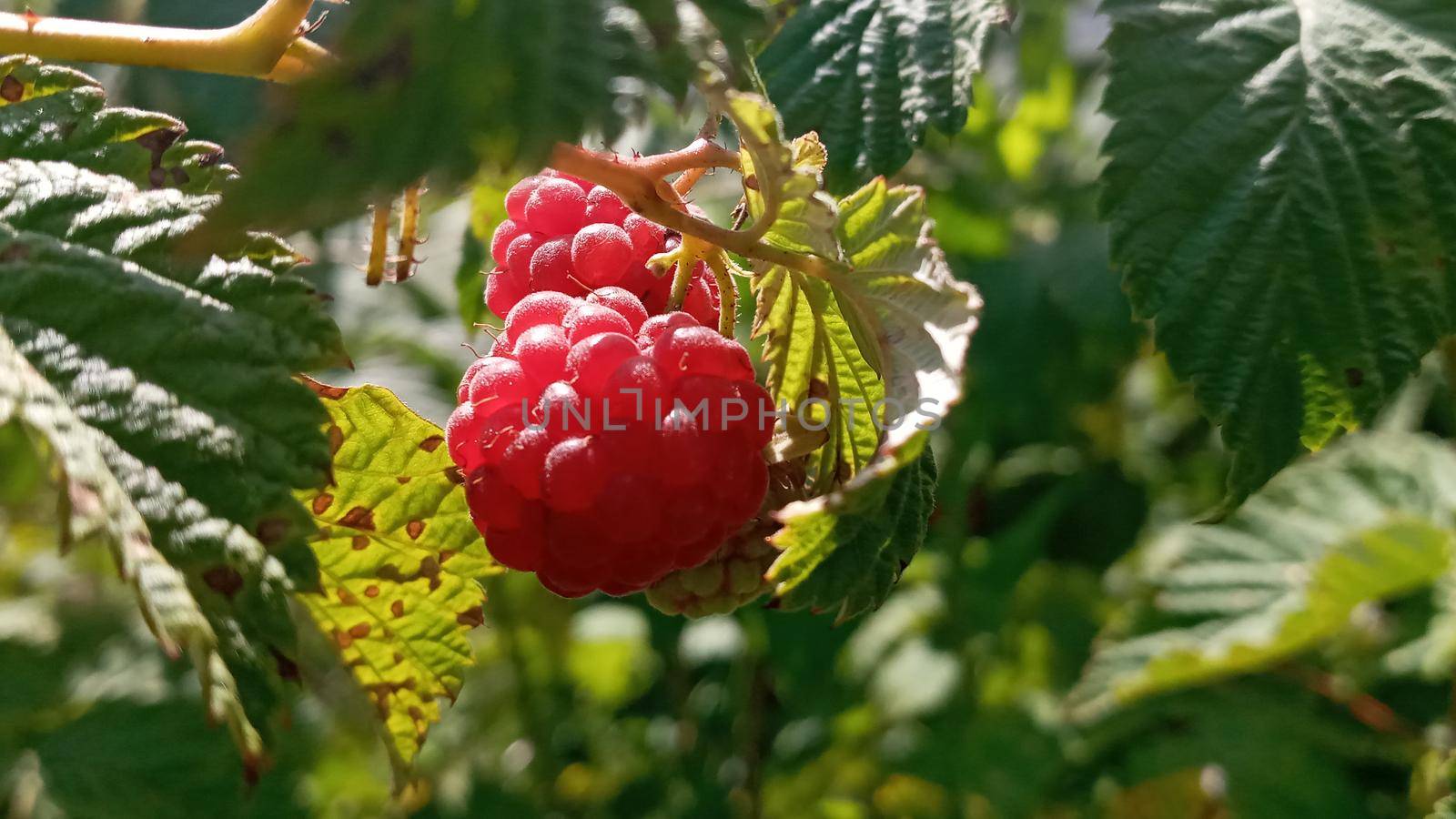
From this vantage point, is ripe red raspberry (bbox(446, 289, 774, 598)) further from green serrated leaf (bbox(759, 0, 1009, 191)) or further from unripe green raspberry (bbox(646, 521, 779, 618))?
green serrated leaf (bbox(759, 0, 1009, 191))

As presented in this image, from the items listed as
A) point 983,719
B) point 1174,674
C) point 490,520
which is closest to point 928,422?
point 490,520

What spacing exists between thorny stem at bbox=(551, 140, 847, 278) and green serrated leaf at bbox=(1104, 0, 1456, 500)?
341mm

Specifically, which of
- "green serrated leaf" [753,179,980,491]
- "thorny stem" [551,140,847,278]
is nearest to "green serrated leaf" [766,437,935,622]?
"green serrated leaf" [753,179,980,491]

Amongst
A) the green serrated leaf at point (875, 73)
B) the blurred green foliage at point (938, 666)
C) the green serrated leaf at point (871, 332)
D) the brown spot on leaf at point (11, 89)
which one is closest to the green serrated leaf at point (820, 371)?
the green serrated leaf at point (871, 332)

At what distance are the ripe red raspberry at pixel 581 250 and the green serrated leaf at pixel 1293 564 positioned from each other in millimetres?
1088

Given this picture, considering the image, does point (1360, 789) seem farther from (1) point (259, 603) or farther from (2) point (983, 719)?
(1) point (259, 603)

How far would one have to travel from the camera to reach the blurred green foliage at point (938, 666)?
184 centimetres

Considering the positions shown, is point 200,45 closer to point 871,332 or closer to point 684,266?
point 684,266

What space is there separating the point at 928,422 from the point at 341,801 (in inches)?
86.6

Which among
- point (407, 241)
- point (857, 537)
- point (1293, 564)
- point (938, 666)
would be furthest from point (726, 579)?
point (938, 666)

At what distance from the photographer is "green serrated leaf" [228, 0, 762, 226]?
1.68 feet

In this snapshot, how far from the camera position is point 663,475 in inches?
28.8

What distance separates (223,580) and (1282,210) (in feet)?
2.63

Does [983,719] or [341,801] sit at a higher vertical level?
[983,719]
